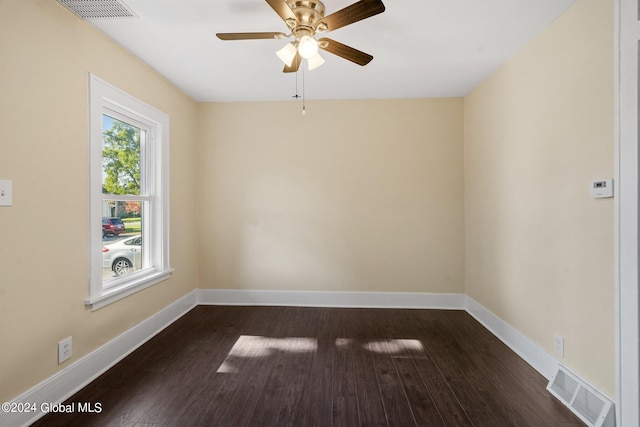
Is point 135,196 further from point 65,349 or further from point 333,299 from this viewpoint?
point 333,299

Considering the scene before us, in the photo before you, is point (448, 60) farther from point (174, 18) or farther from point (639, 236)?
point (174, 18)

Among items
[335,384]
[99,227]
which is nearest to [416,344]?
[335,384]

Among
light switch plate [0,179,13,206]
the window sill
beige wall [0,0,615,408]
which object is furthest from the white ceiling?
the window sill

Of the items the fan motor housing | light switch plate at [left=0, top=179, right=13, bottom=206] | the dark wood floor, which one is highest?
the fan motor housing

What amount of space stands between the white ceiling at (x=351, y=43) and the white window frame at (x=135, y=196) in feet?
1.50

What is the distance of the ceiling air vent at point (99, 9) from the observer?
1.87 m

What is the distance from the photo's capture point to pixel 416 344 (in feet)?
8.82

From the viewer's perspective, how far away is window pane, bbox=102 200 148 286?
2.42 meters

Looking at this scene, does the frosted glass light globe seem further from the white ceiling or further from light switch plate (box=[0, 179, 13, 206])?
light switch plate (box=[0, 179, 13, 206])

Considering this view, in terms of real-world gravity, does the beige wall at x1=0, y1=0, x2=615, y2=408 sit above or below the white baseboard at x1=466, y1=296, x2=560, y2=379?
above

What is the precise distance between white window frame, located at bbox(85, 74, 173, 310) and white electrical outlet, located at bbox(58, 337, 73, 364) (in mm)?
254

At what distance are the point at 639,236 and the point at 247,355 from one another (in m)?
2.61

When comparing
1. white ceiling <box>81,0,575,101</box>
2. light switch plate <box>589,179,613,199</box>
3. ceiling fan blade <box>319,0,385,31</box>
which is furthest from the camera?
white ceiling <box>81,0,575,101</box>

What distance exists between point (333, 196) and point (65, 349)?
2759 mm
